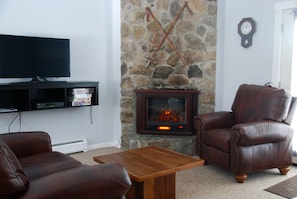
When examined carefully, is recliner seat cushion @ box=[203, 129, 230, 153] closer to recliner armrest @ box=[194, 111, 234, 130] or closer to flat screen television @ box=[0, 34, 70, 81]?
recliner armrest @ box=[194, 111, 234, 130]

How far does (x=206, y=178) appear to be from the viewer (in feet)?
10.6

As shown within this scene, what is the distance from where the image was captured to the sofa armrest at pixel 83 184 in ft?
4.96

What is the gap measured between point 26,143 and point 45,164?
39cm

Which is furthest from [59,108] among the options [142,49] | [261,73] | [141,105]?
[261,73]

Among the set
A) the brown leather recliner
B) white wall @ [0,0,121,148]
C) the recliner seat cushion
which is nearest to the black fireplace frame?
white wall @ [0,0,121,148]

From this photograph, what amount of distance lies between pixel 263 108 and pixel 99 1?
8.68 feet

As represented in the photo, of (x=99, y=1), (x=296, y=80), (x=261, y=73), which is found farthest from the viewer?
(x=99, y=1)

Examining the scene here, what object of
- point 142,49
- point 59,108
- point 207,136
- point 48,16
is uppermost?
point 48,16

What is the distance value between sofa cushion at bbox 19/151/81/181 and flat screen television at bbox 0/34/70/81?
1441 millimetres

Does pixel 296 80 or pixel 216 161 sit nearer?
pixel 216 161

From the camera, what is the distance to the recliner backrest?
3.31m

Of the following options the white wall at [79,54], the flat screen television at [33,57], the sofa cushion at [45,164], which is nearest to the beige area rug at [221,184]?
the sofa cushion at [45,164]

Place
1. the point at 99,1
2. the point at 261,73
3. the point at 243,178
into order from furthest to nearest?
the point at 99,1
the point at 261,73
the point at 243,178

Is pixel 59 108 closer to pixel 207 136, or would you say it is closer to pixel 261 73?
pixel 207 136
